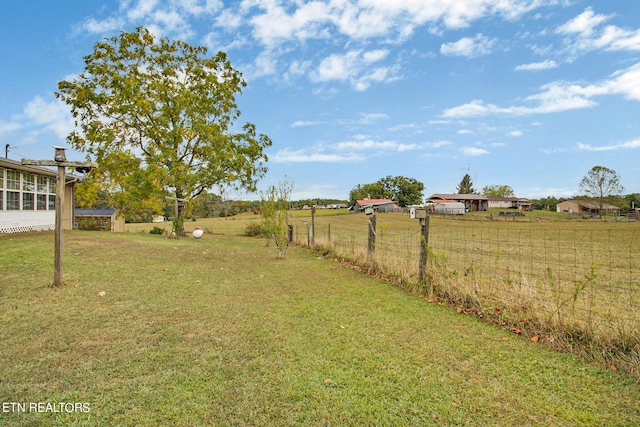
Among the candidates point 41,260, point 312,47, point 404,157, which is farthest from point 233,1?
point 404,157

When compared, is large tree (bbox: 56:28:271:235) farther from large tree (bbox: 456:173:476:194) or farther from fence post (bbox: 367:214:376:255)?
large tree (bbox: 456:173:476:194)

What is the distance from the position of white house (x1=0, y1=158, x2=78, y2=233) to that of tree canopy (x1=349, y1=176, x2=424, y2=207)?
7028 centimetres

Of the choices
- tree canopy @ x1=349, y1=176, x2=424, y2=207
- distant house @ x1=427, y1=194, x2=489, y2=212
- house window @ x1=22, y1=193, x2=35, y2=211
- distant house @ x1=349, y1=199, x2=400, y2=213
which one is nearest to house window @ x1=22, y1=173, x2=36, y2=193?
house window @ x1=22, y1=193, x2=35, y2=211

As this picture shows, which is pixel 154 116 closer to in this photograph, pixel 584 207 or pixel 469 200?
pixel 469 200

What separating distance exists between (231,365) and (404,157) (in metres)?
21.0

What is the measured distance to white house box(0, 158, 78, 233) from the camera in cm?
1266

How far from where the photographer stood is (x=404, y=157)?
72.4 feet

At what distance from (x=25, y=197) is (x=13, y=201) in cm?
89

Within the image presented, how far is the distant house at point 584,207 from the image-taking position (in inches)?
2020

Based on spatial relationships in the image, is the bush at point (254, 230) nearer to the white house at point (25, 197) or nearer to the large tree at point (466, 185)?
the white house at point (25, 197)

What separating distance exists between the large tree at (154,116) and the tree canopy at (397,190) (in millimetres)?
62762

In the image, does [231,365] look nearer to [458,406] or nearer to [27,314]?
[458,406]

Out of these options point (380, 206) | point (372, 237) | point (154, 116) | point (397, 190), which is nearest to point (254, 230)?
point (154, 116)

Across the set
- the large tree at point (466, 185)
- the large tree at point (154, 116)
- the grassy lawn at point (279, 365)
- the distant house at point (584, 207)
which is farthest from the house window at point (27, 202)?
the large tree at point (466, 185)
